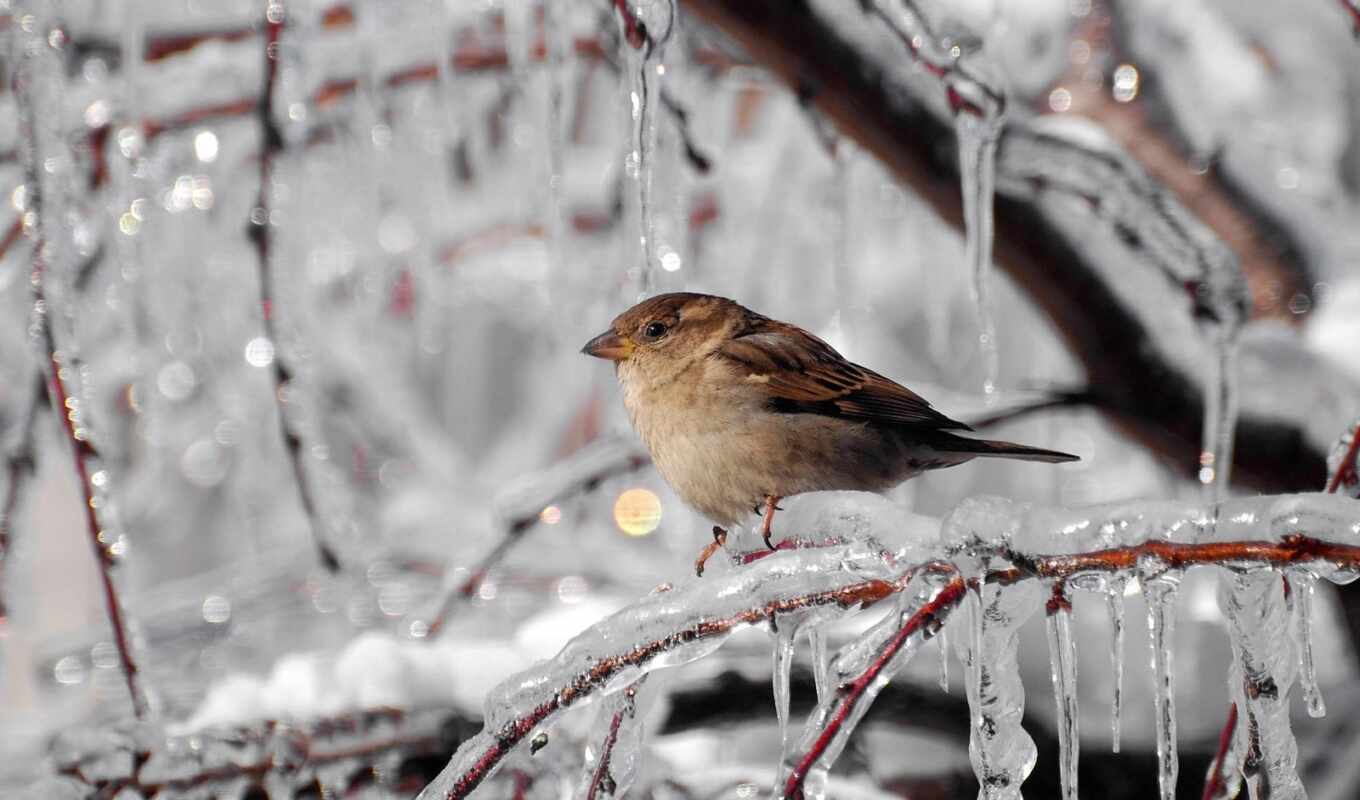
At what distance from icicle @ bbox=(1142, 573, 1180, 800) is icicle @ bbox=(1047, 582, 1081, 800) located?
0.08 m

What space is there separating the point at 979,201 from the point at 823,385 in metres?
0.48

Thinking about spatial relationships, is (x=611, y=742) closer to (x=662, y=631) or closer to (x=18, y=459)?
(x=662, y=631)

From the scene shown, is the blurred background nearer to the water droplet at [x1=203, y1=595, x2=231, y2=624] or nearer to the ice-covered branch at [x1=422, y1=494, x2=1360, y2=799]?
the water droplet at [x1=203, y1=595, x2=231, y2=624]

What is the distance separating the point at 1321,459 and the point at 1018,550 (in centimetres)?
196

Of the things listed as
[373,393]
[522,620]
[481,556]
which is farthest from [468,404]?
[481,556]

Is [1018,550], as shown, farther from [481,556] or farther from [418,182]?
[418,182]

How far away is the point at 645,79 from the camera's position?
1.77 m

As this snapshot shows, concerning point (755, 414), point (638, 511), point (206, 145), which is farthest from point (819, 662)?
point (638, 511)

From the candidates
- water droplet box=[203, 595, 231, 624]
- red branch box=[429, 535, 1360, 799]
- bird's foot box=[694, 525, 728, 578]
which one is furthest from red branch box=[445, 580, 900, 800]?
water droplet box=[203, 595, 231, 624]

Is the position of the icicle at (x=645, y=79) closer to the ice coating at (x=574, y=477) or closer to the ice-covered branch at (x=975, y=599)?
the ice-covered branch at (x=975, y=599)

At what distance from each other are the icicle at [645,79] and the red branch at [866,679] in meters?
0.84

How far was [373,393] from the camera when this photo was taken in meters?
6.62

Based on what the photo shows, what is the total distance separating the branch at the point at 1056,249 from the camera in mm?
2537

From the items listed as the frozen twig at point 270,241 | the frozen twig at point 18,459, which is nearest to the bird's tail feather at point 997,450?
the frozen twig at point 270,241
